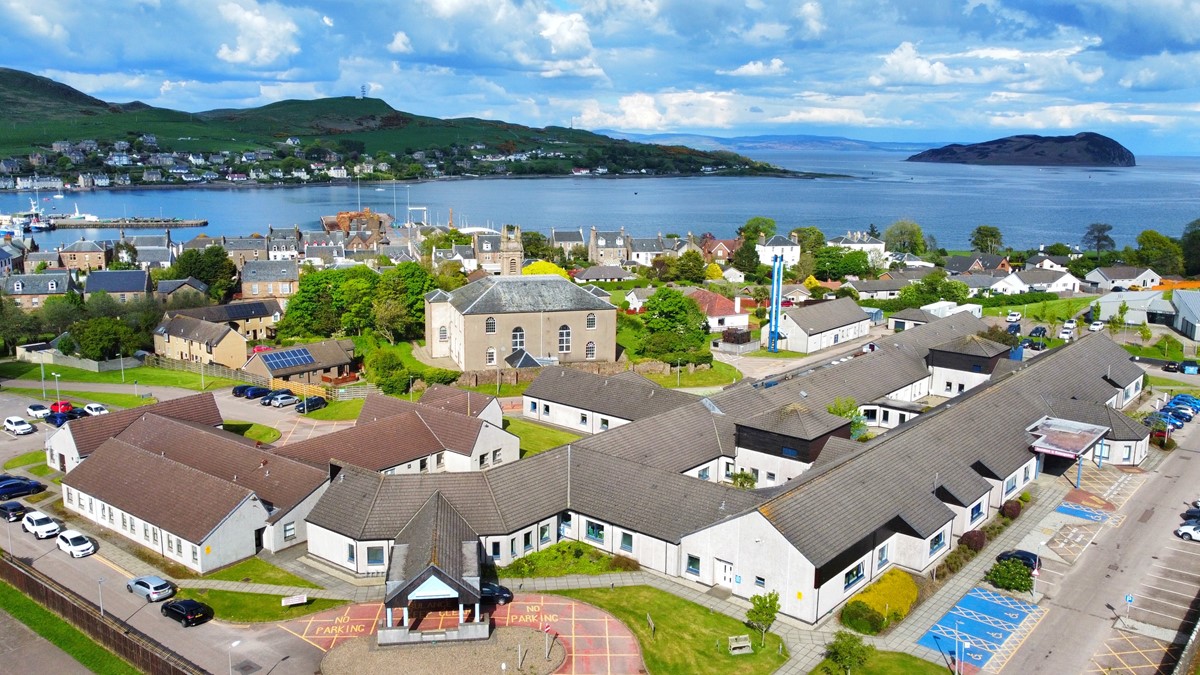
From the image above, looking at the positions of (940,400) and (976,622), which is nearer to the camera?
(976,622)

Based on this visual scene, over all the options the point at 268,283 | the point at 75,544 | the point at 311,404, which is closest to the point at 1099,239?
the point at 268,283

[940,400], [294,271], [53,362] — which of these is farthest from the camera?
[294,271]

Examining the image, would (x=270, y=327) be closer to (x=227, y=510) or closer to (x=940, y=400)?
(x=227, y=510)

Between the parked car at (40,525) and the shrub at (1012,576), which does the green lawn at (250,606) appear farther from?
the shrub at (1012,576)

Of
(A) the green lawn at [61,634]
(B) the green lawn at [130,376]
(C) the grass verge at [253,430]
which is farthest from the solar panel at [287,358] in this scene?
(A) the green lawn at [61,634]

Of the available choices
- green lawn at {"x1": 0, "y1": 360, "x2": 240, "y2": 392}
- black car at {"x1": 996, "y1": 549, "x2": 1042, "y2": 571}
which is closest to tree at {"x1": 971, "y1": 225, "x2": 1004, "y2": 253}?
black car at {"x1": 996, "y1": 549, "x2": 1042, "y2": 571}

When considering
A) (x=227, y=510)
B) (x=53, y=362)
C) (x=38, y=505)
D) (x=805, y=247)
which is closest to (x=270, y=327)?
(x=53, y=362)
